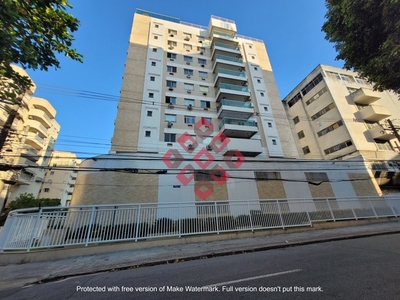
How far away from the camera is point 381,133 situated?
20.5 meters

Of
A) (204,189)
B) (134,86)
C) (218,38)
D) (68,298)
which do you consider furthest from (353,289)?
(218,38)

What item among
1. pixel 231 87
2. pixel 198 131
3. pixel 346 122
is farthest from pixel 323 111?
pixel 198 131

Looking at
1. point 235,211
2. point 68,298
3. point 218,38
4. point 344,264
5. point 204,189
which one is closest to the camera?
point 68,298

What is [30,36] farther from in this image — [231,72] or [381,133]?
[381,133]

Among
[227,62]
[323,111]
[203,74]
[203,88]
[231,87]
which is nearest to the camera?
[231,87]

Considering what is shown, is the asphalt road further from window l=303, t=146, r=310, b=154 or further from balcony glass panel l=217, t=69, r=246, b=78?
window l=303, t=146, r=310, b=154

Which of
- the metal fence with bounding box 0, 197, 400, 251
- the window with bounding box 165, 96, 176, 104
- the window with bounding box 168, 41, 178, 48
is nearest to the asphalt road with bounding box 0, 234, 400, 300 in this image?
the metal fence with bounding box 0, 197, 400, 251

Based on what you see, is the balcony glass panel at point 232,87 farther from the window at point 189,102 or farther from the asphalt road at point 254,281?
the asphalt road at point 254,281

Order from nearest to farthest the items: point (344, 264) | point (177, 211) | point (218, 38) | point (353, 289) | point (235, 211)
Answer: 1. point (353, 289)
2. point (344, 264)
3. point (177, 211)
4. point (235, 211)
5. point (218, 38)

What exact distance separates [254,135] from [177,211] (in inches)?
615

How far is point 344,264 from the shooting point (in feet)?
13.1

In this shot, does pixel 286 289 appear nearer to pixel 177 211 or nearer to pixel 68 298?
pixel 68 298

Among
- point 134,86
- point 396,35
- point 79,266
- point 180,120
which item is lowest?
point 79,266

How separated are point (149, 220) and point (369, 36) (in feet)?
38.7
